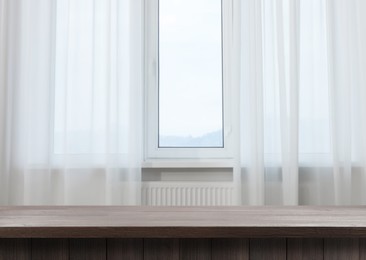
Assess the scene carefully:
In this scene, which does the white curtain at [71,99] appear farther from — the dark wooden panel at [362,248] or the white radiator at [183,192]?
the dark wooden panel at [362,248]

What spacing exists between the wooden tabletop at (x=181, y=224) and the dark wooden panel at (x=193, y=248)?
0.04 metres

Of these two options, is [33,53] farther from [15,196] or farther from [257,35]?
[257,35]

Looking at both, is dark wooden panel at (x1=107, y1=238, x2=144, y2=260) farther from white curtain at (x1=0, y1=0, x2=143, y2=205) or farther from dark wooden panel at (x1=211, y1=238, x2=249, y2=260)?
white curtain at (x1=0, y1=0, x2=143, y2=205)

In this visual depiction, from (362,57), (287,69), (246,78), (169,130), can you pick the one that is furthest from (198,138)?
(362,57)

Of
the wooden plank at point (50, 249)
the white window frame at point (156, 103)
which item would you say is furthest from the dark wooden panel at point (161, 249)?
the white window frame at point (156, 103)

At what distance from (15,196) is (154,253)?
1481 millimetres

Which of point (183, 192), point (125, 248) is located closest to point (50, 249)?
point (125, 248)

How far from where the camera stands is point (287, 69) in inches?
84.3

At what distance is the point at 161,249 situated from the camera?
0.98 meters

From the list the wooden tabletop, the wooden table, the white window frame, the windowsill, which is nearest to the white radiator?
the windowsill

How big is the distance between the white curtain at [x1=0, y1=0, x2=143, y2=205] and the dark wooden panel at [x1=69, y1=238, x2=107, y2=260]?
45.1 inches

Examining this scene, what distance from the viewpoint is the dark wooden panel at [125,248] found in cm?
98

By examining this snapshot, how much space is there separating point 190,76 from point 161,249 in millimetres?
1577

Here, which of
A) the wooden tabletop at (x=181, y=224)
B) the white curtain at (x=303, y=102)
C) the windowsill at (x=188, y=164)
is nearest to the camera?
the wooden tabletop at (x=181, y=224)
